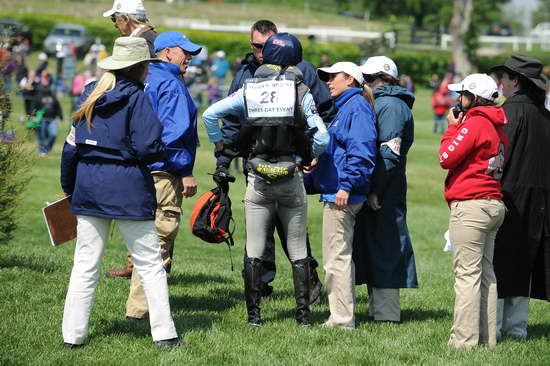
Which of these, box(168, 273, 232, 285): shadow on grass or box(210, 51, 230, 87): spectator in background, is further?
box(210, 51, 230, 87): spectator in background

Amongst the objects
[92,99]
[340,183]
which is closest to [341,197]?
[340,183]

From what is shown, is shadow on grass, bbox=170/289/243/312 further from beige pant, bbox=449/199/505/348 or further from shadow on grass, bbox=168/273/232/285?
beige pant, bbox=449/199/505/348

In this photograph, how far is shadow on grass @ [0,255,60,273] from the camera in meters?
9.39

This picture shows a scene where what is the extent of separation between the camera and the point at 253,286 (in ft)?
23.5

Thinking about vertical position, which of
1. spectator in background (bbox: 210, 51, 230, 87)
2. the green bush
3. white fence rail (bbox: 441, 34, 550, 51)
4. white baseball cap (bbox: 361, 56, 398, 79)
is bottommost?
white fence rail (bbox: 441, 34, 550, 51)

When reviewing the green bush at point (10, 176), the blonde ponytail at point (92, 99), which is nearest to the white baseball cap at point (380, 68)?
the blonde ponytail at point (92, 99)

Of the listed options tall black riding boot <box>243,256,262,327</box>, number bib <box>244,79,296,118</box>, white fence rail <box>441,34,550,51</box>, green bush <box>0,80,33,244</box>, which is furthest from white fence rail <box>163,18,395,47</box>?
number bib <box>244,79,296,118</box>

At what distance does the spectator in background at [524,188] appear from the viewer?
7457mm

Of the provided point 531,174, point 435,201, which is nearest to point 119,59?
point 531,174

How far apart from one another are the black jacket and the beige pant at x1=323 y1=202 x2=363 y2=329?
1223 millimetres

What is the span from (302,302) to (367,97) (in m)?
1.73

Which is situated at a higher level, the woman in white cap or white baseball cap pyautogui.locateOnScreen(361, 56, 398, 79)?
white baseball cap pyautogui.locateOnScreen(361, 56, 398, 79)

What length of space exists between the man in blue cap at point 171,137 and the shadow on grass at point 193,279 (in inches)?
59.2

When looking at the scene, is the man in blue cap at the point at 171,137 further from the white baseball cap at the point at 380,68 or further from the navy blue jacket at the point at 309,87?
the white baseball cap at the point at 380,68
